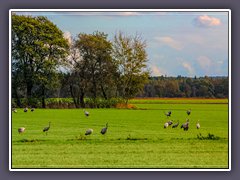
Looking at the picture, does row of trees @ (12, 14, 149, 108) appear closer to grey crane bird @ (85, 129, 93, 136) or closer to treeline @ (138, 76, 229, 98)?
treeline @ (138, 76, 229, 98)

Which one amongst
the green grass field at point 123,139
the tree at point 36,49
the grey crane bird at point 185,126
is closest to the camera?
the green grass field at point 123,139

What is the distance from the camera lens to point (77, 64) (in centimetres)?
1179

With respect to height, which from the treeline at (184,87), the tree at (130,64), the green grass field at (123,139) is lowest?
the green grass field at (123,139)

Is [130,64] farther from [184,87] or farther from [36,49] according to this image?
[36,49]

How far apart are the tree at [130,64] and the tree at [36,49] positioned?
2.50 ft

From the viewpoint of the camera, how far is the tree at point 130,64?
11.6 m

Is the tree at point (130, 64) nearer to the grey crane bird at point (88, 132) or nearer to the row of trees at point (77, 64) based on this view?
the row of trees at point (77, 64)

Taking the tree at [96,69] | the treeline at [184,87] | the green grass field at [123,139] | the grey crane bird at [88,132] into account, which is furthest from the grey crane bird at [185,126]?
the grey crane bird at [88,132]

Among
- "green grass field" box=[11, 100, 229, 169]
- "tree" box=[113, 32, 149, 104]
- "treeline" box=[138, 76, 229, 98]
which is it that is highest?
"tree" box=[113, 32, 149, 104]

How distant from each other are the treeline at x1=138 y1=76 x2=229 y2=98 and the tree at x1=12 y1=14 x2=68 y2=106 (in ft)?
4.27

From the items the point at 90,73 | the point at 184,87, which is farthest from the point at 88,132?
the point at 184,87

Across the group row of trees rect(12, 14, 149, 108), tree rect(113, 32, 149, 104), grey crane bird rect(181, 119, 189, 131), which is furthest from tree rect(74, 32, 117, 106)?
grey crane bird rect(181, 119, 189, 131)

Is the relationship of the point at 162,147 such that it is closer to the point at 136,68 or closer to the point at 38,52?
the point at 136,68

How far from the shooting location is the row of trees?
11555mm
